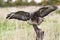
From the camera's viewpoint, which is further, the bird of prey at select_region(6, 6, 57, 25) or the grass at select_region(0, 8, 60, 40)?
the grass at select_region(0, 8, 60, 40)

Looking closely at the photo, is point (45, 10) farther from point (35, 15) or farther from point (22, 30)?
point (22, 30)

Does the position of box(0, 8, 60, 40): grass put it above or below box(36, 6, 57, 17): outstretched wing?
below

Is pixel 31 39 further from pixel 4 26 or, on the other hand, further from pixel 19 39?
pixel 4 26

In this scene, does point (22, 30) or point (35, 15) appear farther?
point (22, 30)

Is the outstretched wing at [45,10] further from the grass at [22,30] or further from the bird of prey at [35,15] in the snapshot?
the grass at [22,30]

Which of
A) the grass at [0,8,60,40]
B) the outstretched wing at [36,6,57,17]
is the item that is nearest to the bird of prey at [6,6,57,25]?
the outstretched wing at [36,6,57,17]

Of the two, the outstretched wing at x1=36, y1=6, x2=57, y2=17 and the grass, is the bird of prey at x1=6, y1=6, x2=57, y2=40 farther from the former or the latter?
the grass

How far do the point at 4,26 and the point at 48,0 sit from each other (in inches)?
412

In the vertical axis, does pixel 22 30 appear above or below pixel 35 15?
below

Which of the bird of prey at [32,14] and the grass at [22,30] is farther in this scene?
the grass at [22,30]

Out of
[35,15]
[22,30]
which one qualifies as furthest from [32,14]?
[22,30]

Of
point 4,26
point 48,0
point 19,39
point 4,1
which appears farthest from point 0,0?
point 19,39

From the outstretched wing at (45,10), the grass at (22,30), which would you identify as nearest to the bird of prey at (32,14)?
the outstretched wing at (45,10)

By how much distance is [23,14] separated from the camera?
146 centimetres
